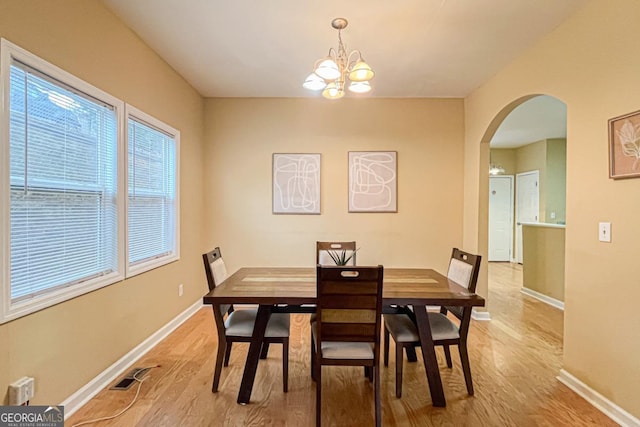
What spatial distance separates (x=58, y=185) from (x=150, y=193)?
3.50ft

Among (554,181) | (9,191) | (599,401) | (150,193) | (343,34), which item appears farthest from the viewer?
(554,181)

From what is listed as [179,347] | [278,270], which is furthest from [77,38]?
[179,347]

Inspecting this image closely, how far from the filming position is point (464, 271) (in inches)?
95.4

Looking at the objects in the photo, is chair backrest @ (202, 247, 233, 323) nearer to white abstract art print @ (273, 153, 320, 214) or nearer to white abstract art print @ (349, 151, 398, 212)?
white abstract art print @ (273, 153, 320, 214)

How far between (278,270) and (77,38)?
209 cm

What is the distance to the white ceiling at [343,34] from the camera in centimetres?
227

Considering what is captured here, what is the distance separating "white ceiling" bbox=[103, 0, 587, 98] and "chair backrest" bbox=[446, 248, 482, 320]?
1.73 metres

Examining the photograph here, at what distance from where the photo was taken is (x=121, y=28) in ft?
8.12

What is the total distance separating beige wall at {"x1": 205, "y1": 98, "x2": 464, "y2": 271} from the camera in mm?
4145

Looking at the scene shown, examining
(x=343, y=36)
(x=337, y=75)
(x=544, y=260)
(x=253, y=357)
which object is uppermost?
(x=343, y=36)

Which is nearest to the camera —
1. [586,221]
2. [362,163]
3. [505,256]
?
[586,221]

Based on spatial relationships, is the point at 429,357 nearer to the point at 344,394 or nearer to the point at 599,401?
the point at 344,394

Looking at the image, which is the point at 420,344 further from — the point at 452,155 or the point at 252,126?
the point at 252,126

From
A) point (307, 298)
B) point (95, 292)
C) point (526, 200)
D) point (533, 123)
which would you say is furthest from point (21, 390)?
point (526, 200)
